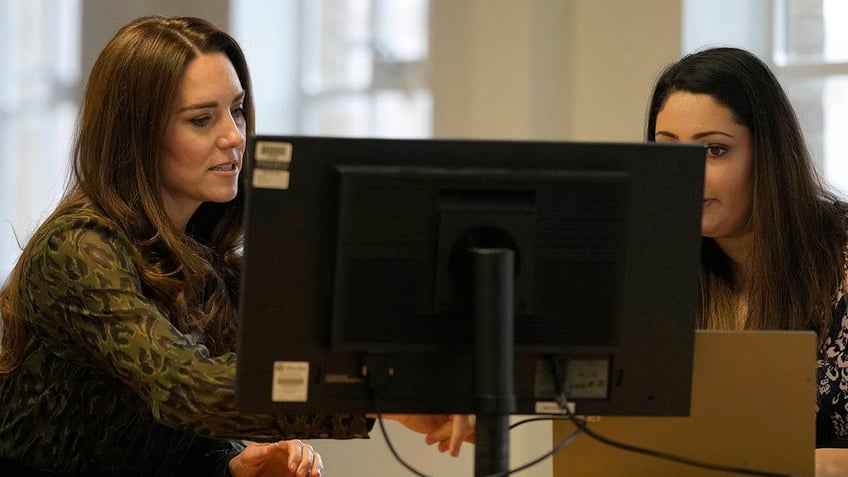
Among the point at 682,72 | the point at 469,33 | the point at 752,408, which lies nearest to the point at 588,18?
the point at 469,33

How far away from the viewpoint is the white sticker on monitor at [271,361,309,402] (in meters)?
1.36

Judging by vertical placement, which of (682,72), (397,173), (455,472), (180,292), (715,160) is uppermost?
(682,72)

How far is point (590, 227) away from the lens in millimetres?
1351

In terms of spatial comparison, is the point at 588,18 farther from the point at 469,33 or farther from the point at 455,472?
the point at 455,472

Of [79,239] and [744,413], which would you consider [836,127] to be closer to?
[744,413]

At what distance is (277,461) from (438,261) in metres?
0.86

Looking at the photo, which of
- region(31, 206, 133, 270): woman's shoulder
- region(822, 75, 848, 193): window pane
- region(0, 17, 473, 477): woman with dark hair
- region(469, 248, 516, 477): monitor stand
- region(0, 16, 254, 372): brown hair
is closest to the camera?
region(469, 248, 516, 477): monitor stand

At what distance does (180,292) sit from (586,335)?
85 centimetres

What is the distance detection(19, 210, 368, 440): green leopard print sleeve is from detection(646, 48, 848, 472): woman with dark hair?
95 centimetres

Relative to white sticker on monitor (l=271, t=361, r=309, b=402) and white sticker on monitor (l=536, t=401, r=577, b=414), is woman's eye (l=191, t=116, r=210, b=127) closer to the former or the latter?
white sticker on monitor (l=271, t=361, r=309, b=402)

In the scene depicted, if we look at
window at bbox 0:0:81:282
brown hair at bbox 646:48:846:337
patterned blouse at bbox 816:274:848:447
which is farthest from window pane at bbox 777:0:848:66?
window at bbox 0:0:81:282

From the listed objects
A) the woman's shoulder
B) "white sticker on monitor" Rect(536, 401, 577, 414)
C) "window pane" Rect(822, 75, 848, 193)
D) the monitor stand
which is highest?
"window pane" Rect(822, 75, 848, 193)

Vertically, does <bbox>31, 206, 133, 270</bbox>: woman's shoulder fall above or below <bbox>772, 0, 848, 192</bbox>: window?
below

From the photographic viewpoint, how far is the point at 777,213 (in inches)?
85.4
